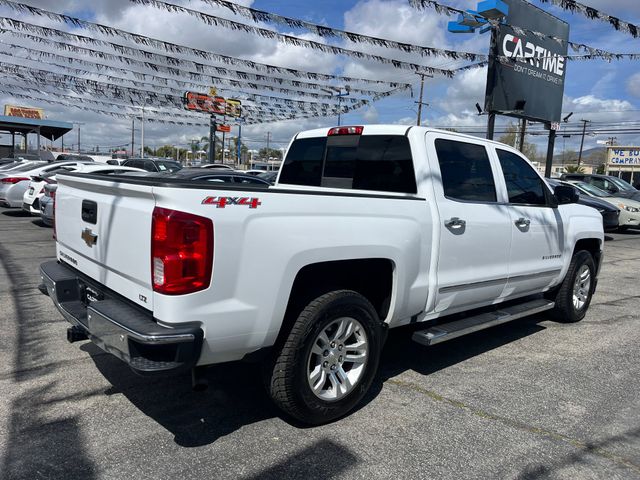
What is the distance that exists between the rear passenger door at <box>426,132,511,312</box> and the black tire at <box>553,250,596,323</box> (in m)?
1.53

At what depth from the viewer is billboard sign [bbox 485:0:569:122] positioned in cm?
1767

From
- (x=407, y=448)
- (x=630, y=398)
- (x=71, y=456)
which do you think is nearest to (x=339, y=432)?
(x=407, y=448)

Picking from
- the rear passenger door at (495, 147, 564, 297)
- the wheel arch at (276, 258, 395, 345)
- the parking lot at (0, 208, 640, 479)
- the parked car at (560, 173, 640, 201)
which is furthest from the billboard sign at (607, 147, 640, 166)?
the wheel arch at (276, 258, 395, 345)

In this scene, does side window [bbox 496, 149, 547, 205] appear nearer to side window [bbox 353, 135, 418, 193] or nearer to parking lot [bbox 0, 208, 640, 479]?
side window [bbox 353, 135, 418, 193]

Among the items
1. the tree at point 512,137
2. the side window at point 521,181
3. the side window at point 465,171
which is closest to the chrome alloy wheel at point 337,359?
the side window at point 465,171

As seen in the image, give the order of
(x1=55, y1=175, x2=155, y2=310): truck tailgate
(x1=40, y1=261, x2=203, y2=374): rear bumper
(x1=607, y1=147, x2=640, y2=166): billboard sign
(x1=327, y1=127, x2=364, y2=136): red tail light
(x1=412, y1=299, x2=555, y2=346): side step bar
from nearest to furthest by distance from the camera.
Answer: (x1=40, y1=261, x2=203, y2=374): rear bumper → (x1=55, y1=175, x2=155, y2=310): truck tailgate → (x1=412, y1=299, x2=555, y2=346): side step bar → (x1=327, y1=127, x2=364, y2=136): red tail light → (x1=607, y1=147, x2=640, y2=166): billboard sign

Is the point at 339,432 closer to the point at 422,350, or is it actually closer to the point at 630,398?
the point at 422,350

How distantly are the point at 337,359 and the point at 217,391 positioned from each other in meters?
1.05

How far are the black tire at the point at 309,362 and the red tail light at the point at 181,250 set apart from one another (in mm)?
722

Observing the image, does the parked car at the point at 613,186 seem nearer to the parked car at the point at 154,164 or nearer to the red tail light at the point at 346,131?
the parked car at the point at 154,164

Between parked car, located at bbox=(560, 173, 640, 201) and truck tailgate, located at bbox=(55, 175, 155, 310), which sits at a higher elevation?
parked car, located at bbox=(560, 173, 640, 201)

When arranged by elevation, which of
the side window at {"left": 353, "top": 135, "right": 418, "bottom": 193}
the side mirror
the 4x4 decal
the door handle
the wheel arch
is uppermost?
the side window at {"left": 353, "top": 135, "right": 418, "bottom": 193}

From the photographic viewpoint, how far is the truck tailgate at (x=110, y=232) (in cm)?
283

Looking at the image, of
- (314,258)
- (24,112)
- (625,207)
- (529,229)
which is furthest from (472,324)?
(24,112)
